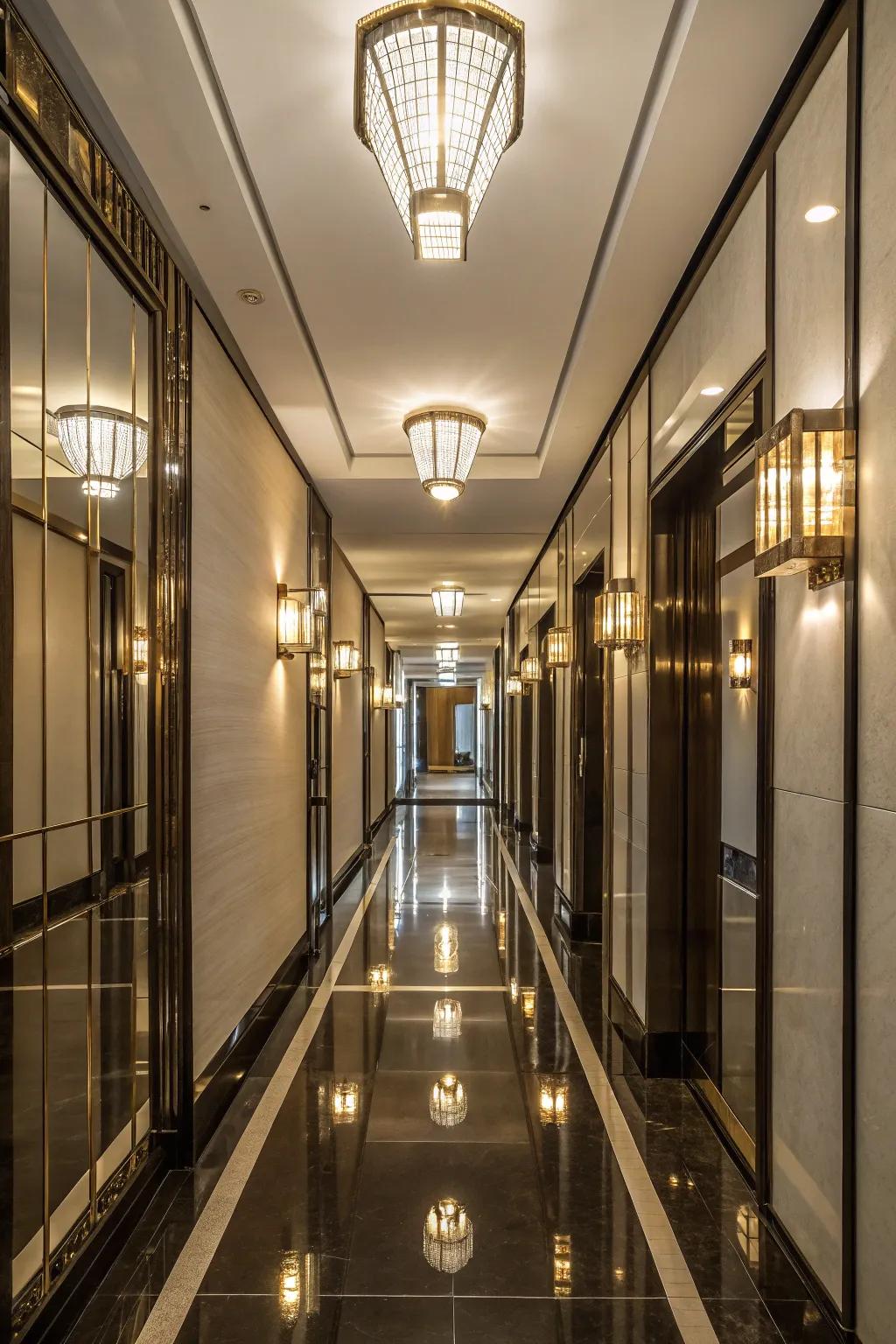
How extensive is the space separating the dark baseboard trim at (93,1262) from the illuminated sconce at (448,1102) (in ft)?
3.49

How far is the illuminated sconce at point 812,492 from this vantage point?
1929mm

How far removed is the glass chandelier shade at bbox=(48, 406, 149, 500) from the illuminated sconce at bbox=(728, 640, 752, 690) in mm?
2247

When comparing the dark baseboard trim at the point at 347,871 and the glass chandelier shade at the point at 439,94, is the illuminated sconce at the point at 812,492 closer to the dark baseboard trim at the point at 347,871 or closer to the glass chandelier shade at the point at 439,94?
the glass chandelier shade at the point at 439,94

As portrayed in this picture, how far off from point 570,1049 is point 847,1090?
7.97 feet

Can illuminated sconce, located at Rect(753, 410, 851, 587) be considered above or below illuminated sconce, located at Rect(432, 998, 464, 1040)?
above

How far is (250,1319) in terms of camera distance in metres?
2.22

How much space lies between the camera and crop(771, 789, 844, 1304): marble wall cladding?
198 cm

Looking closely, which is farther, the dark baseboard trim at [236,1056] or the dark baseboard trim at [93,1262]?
the dark baseboard trim at [236,1056]

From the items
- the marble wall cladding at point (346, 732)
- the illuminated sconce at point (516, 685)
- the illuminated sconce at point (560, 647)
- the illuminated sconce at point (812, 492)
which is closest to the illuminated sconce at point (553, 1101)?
the illuminated sconce at point (812, 492)

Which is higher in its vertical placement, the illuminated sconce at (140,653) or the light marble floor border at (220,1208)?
the illuminated sconce at (140,653)

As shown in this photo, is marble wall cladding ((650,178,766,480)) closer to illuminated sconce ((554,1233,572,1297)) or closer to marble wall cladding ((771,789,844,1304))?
marble wall cladding ((771,789,844,1304))

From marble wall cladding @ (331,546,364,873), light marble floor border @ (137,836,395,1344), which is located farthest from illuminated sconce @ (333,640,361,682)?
light marble floor border @ (137,836,395,1344)

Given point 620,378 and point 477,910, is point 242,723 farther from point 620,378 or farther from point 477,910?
point 477,910

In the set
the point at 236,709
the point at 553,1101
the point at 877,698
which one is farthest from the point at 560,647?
the point at 877,698
